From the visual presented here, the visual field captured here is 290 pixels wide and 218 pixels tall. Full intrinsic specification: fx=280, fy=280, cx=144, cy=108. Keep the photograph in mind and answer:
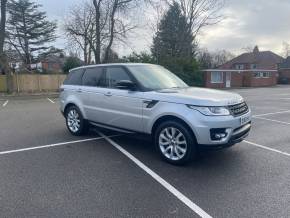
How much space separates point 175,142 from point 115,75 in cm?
205

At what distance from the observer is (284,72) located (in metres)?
52.9

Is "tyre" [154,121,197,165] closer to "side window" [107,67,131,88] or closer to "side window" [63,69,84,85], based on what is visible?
"side window" [107,67,131,88]

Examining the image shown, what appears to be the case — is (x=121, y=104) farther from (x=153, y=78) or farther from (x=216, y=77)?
(x=216, y=77)

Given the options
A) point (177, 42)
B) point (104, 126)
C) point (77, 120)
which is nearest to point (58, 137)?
point (77, 120)

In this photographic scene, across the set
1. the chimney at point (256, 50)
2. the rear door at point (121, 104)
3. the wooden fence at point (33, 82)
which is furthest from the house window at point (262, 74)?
the rear door at point (121, 104)

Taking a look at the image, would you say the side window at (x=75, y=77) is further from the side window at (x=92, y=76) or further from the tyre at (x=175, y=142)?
the tyre at (x=175, y=142)

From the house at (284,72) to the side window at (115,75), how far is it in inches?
1963

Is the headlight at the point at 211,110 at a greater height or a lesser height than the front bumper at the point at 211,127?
greater

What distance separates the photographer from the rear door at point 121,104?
5.38m

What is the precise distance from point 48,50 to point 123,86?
136ft

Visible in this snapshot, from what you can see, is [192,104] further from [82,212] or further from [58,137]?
[58,137]

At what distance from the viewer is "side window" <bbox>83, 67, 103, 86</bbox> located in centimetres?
642

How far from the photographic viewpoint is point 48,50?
43281 millimetres

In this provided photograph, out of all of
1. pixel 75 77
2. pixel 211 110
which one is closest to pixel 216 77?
pixel 75 77
